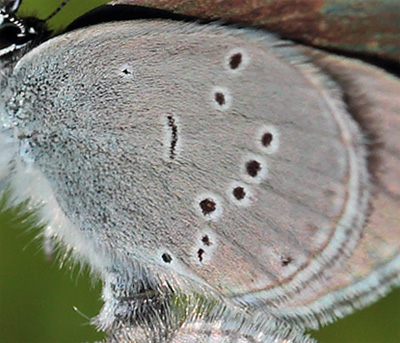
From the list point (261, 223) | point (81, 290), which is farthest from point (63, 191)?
point (81, 290)

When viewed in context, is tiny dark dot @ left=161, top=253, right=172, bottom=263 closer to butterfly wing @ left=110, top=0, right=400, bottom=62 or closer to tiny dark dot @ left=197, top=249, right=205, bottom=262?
tiny dark dot @ left=197, top=249, right=205, bottom=262

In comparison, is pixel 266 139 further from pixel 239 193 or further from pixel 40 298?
pixel 40 298

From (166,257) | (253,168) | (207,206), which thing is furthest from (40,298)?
(253,168)

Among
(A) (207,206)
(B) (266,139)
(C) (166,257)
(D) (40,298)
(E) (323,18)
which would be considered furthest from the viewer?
(D) (40,298)

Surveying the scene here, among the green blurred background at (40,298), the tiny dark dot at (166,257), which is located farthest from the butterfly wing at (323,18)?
the green blurred background at (40,298)

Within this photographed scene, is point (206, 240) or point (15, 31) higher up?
point (15, 31)

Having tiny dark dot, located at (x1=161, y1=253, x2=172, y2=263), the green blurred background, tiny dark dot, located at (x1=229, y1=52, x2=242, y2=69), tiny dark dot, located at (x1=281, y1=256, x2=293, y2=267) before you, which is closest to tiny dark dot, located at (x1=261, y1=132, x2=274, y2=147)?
tiny dark dot, located at (x1=229, y1=52, x2=242, y2=69)

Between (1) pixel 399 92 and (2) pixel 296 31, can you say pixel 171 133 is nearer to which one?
(2) pixel 296 31

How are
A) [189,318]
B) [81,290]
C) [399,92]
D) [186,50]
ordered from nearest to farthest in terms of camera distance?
[399,92] < [186,50] < [189,318] < [81,290]
